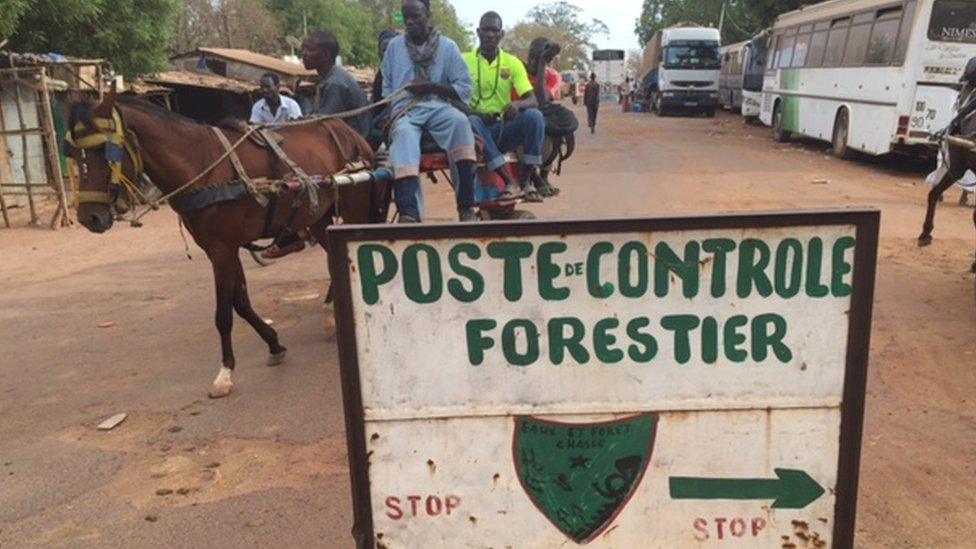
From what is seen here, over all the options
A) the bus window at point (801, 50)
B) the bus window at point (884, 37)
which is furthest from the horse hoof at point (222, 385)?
the bus window at point (801, 50)

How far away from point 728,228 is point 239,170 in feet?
10.8

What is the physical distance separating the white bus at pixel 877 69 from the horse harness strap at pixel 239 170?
885 centimetres

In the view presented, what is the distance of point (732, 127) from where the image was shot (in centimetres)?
2570

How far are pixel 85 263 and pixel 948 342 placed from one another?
27.6ft

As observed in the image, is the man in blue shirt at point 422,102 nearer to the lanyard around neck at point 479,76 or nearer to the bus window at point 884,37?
the lanyard around neck at point 479,76

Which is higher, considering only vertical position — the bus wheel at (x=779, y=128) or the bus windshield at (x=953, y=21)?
the bus windshield at (x=953, y=21)

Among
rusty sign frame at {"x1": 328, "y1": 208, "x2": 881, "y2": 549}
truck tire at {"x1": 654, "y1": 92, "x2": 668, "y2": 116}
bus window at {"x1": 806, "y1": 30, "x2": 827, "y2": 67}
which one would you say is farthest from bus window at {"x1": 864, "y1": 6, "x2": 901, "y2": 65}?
Result: truck tire at {"x1": 654, "y1": 92, "x2": 668, "y2": 116}

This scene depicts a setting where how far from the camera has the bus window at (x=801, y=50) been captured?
17853mm

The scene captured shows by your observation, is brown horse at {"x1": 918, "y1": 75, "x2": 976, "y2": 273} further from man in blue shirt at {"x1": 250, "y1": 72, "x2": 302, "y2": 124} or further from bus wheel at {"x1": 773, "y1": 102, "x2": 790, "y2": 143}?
bus wheel at {"x1": 773, "y1": 102, "x2": 790, "y2": 143}

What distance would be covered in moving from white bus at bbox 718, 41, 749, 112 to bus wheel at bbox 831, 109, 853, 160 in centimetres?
1402

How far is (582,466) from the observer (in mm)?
1769

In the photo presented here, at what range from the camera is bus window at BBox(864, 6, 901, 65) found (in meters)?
13.2

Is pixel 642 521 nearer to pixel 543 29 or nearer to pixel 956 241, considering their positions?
pixel 956 241

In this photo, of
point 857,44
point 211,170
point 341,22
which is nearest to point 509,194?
point 211,170
